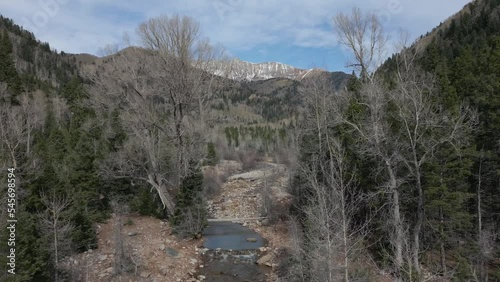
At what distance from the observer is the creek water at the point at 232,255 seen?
19938 mm

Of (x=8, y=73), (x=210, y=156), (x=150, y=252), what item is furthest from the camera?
(x=8, y=73)

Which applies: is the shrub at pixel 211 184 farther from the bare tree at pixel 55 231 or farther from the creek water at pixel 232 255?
the bare tree at pixel 55 231

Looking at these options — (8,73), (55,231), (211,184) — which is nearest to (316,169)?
(55,231)

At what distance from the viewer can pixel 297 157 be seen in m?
28.8

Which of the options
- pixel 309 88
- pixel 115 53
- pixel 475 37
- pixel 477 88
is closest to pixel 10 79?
pixel 115 53

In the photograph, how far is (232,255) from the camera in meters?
23.4

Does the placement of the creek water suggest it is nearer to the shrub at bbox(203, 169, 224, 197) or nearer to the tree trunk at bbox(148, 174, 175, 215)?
the tree trunk at bbox(148, 174, 175, 215)

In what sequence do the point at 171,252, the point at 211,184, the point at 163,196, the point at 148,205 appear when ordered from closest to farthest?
the point at 171,252 < the point at 163,196 < the point at 148,205 < the point at 211,184

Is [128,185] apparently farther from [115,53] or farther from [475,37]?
[475,37]

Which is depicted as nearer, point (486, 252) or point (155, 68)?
point (486, 252)

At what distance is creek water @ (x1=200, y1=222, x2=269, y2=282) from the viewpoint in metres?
19.9

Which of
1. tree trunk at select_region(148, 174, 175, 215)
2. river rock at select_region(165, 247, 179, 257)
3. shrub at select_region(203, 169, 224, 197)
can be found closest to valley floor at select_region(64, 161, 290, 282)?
river rock at select_region(165, 247, 179, 257)

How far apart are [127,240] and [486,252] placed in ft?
61.2

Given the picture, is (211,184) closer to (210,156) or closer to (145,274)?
(210,156)
